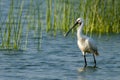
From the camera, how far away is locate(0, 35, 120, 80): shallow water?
1168cm

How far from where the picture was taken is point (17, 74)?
1177 cm

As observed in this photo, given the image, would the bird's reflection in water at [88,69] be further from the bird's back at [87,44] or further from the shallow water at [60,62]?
the bird's back at [87,44]

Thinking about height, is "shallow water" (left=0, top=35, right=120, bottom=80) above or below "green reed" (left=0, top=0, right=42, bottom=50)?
below

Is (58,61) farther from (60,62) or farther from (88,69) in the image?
(88,69)

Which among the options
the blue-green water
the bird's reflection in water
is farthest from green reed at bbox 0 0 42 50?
the bird's reflection in water

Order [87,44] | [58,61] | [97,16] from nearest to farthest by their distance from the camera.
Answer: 1. [87,44]
2. [58,61]
3. [97,16]

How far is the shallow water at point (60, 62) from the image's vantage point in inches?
460

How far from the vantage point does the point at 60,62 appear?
44.0 feet

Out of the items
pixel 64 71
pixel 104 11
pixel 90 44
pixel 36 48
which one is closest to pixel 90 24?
pixel 104 11

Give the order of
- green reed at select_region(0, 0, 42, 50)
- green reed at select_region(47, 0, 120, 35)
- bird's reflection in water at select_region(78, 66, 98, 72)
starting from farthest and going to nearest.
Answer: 1. green reed at select_region(47, 0, 120, 35)
2. green reed at select_region(0, 0, 42, 50)
3. bird's reflection in water at select_region(78, 66, 98, 72)

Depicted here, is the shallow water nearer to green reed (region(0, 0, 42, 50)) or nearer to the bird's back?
green reed (region(0, 0, 42, 50))

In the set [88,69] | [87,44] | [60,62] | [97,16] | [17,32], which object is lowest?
[88,69]

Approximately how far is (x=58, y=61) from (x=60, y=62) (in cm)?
16

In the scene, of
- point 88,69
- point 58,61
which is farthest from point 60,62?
point 88,69
